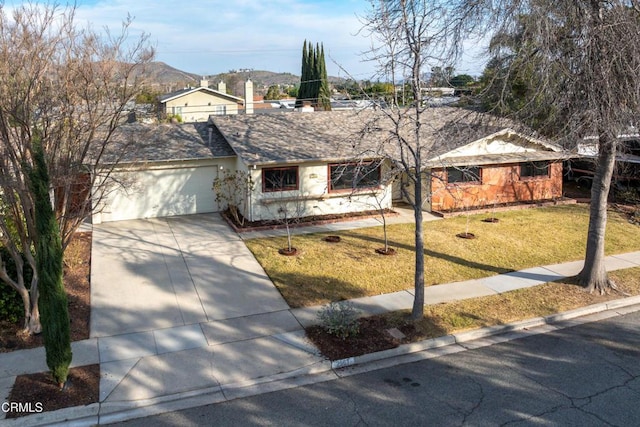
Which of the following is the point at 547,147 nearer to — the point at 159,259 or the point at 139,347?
the point at 159,259

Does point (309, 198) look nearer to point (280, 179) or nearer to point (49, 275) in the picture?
point (280, 179)

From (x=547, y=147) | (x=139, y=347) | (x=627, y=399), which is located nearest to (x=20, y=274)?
(x=139, y=347)

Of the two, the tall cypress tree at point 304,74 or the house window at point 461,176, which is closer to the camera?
the house window at point 461,176

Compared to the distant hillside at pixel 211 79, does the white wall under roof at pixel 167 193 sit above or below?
below

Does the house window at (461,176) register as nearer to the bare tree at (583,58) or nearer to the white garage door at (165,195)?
the bare tree at (583,58)

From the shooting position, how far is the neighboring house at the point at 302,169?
707 inches

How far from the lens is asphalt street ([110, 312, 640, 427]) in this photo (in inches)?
283

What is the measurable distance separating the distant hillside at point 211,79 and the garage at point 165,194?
3060mm

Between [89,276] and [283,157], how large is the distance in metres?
7.54

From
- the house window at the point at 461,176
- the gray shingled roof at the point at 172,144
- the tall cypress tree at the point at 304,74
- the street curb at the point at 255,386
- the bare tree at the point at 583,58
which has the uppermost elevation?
the tall cypress tree at the point at 304,74

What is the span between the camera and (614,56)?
1013 cm

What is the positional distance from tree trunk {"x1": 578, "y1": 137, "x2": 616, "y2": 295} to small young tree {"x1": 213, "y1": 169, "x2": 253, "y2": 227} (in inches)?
407

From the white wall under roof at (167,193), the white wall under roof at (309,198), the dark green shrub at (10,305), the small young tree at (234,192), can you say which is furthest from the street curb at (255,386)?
the white wall under roof at (167,193)

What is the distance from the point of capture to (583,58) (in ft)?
34.7
